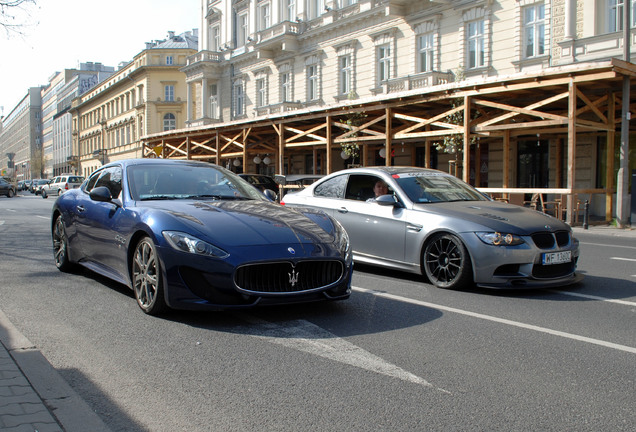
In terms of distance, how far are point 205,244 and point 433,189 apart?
3841 millimetres

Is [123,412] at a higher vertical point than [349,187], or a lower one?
lower

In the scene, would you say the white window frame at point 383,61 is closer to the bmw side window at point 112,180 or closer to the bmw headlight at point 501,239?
the bmw side window at point 112,180

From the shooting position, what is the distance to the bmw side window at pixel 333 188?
343 inches

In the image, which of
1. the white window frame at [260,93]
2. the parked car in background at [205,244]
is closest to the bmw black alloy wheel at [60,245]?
the parked car in background at [205,244]

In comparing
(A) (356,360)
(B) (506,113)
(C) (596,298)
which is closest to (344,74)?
(B) (506,113)

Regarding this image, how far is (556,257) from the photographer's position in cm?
672

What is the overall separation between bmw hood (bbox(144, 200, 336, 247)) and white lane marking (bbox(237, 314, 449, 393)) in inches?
27.7

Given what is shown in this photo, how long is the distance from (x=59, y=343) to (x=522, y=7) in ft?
81.8

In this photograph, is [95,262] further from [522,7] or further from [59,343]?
[522,7]

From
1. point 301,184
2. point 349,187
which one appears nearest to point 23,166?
point 301,184

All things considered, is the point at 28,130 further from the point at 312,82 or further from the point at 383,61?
the point at 383,61

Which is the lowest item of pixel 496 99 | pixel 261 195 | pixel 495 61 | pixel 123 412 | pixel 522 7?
pixel 123 412

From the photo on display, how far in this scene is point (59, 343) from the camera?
184 inches

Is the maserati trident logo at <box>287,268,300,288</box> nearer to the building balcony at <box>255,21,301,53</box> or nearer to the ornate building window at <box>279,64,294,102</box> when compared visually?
the building balcony at <box>255,21,301,53</box>
